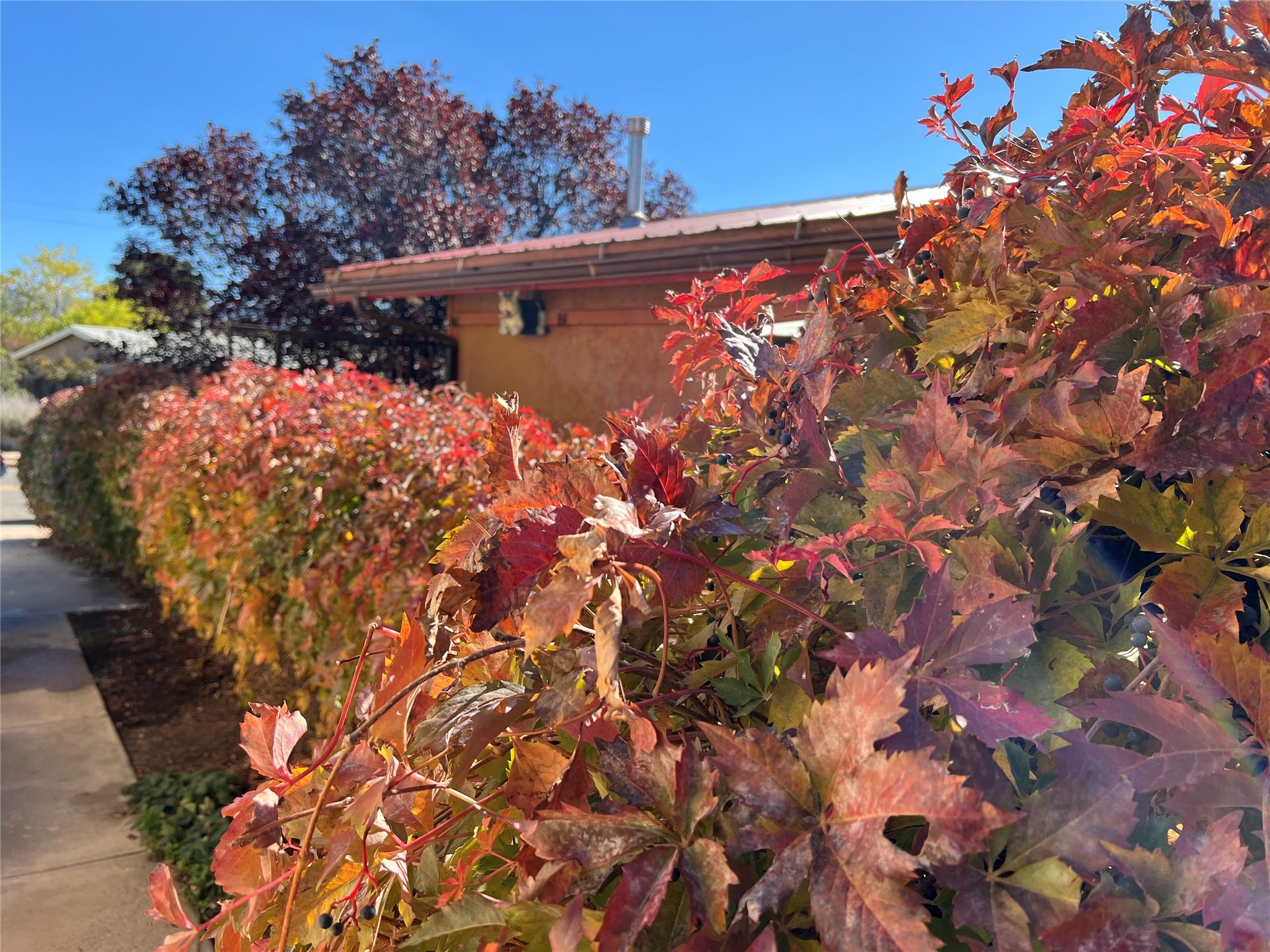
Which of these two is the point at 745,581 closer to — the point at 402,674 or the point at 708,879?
the point at 708,879

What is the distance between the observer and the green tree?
6222cm

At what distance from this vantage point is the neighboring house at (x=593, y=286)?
5.64m

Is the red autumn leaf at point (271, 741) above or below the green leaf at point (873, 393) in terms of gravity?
below

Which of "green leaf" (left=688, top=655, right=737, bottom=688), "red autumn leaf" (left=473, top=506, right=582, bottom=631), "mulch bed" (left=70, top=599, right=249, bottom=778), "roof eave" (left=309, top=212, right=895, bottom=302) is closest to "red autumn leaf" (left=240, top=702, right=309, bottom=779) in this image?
"red autumn leaf" (left=473, top=506, right=582, bottom=631)

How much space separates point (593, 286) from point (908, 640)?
7.82 m

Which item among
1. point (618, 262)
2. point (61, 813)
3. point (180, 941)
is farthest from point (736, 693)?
point (618, 262)

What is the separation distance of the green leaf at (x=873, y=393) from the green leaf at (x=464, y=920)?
0.51m

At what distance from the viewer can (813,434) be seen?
738mm

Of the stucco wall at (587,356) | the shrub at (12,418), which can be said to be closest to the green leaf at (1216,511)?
the stucco wall at (587,356)

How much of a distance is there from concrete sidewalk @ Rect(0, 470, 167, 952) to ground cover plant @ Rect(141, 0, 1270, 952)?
11.8ft

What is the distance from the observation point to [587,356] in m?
8.45

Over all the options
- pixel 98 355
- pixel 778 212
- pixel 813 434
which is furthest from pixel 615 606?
pixel 98 355

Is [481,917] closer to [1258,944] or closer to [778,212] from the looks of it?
[1258,944]

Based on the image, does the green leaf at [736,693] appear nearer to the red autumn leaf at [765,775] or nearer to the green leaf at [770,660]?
the green leaf at [770,660]
